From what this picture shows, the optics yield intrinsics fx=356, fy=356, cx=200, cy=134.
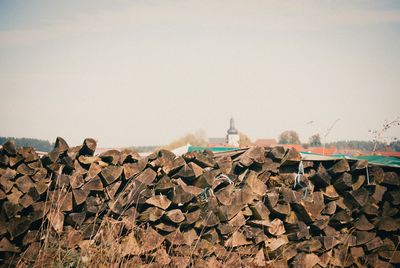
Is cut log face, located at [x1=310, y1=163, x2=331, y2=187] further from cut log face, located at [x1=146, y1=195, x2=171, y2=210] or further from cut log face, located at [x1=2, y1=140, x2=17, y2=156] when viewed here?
cut log face, located at [x1=2, y1=140, x2=17, y2=156]

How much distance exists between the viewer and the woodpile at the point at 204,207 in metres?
3.96

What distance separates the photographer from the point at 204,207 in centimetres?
429

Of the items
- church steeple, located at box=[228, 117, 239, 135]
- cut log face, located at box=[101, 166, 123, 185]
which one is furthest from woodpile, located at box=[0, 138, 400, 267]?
church steeple, located at box=[228, 117, 239, 135]

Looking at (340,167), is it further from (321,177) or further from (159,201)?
(159,201)

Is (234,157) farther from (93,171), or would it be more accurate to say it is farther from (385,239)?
Result: (385,239)

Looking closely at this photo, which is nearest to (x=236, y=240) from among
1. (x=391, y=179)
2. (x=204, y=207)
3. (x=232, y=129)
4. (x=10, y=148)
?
(x=204, y=207)

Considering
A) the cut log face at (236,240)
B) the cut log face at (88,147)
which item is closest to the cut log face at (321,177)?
the cut log face at (236,240)

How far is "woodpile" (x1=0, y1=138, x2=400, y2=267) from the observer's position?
3955mm

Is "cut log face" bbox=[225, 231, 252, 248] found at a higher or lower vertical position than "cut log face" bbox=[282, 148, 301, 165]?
lower

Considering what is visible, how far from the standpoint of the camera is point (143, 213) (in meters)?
4.13

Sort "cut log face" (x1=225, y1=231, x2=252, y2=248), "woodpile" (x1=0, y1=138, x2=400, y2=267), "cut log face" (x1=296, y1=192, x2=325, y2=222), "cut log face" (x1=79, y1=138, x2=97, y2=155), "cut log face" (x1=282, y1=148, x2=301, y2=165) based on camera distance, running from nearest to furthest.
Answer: "woodpile" (x1=0, y1=138, x2=400, y2=267), "cut log face" (x1=79, y1=138, x2=97, y2=155), "cut log face" (x1=225, y1=231, x2=252, y2=248), "cut log face" (x1=296, y1=192, x2=325, y2=222), "cut log face" (x1=282, y1=148, x2=301, y2=165)

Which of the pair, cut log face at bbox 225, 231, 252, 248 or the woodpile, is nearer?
A: the woodpile

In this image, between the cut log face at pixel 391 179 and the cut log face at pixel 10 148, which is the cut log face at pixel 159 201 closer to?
the cut log face at pixel 10 148

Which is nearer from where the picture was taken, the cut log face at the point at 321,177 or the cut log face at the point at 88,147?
the cut log face at the point at 88,147
